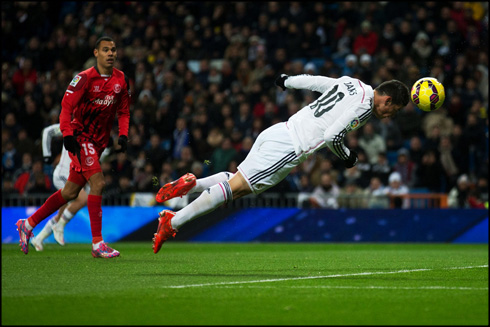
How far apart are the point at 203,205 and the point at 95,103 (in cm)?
251

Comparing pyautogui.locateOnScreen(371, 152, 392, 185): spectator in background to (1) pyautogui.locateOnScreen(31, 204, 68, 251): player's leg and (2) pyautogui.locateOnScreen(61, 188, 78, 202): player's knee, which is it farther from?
(2) pyautogui.locateOnScreen(61, 188, 78, 202): player's knee

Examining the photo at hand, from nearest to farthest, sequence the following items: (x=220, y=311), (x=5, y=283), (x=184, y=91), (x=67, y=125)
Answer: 1. (x=220, y=311)
2. (x=5, y=283)
3. (x=67, y=125)
4. (x=184, y=91)

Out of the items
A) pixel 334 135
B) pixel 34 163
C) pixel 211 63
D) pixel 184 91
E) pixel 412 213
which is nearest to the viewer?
pixel 334 135

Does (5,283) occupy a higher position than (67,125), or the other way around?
(67,125)

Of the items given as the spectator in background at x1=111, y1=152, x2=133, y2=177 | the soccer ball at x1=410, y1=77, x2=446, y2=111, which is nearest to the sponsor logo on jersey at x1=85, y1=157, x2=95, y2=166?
the soccer ball at x1=410, y1=77, x2=446, y2=111

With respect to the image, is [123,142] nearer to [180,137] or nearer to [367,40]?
[180,137]

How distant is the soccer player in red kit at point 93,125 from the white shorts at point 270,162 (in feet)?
7.11

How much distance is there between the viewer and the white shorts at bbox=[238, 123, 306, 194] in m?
8.16

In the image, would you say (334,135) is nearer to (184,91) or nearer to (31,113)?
(184,91)

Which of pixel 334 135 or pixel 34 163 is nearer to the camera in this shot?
pixel 334 135

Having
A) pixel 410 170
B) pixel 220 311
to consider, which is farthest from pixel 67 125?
pixel 410 170

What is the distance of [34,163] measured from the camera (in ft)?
56.4

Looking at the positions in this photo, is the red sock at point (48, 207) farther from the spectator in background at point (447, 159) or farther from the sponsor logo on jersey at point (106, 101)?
the spectator in background at point (447, 159)

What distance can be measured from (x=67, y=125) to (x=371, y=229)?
7989 mm
